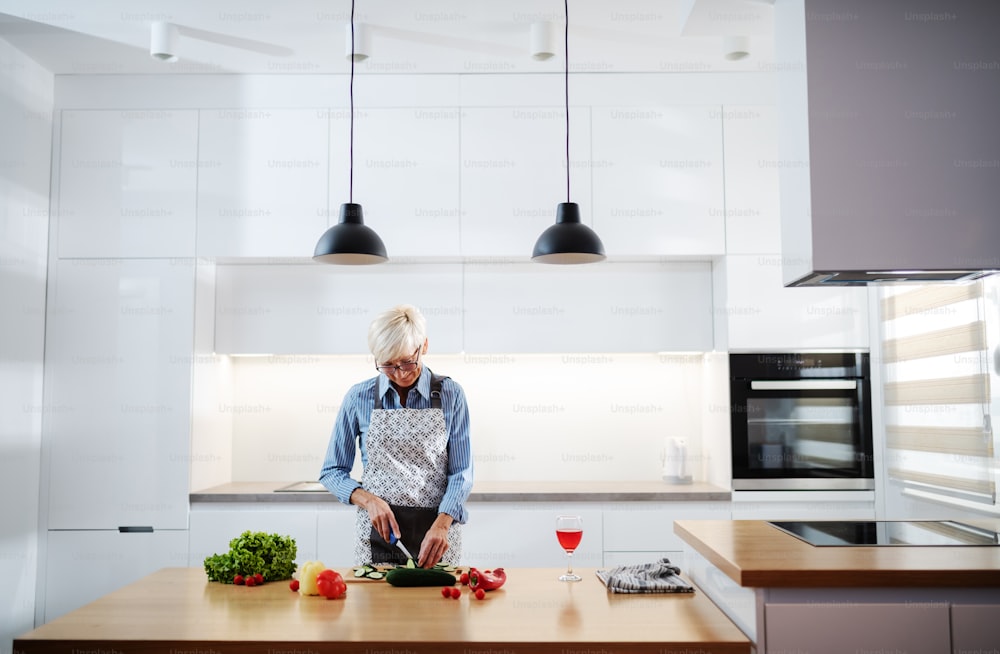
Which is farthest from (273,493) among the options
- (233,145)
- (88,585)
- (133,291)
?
(233,145)

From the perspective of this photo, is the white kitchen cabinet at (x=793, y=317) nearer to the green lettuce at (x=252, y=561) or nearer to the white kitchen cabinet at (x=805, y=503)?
the white kitchen cabinet at (x=805, y=503)

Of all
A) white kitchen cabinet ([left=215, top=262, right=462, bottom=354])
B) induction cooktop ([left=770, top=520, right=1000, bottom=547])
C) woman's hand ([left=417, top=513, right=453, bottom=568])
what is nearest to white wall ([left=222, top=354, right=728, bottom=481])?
white kitchen cabinet ([left=215, top=262, right=462, bottom=354])

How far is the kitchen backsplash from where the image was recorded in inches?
167

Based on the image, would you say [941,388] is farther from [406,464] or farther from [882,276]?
[406,464]

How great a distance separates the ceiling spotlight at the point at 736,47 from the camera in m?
3.46

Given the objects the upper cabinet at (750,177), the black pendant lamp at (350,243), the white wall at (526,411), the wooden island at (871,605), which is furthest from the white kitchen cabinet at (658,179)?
the wooden island at (871,605)

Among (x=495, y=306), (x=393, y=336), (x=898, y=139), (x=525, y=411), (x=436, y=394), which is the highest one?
(x=898, y=139)

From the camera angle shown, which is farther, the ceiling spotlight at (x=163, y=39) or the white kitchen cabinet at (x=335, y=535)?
the white kitchen cabinet at (x=335, y=535)

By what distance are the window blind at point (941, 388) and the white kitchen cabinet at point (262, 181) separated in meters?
2.67

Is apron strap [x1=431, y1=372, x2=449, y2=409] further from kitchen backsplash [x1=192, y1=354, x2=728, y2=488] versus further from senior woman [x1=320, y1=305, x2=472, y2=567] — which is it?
kitchen backsplash [x1=192, y1=354, x2=728, y2=488]

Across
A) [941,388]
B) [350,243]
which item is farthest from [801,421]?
[350,243]

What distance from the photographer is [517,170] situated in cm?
392

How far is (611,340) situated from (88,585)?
2.68m

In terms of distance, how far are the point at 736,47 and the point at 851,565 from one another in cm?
247
